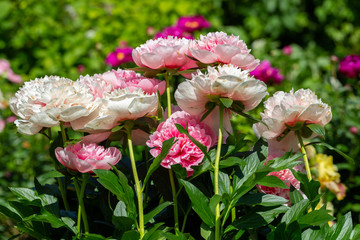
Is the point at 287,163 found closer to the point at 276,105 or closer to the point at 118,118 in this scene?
the point at 276,105

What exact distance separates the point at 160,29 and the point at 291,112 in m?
3.21

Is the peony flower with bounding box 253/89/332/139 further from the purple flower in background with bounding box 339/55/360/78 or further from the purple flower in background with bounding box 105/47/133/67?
the purple flower in background with bounding box 105/47/133/67

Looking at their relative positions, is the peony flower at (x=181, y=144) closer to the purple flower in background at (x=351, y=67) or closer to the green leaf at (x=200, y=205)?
the green leaf at (x=200, y=205)

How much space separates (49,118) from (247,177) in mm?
412

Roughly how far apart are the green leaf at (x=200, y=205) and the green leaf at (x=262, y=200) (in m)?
0.10

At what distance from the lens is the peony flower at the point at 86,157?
88cm

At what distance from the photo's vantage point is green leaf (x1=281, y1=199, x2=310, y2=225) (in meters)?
0.89

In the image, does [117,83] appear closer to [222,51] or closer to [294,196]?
[222,51]

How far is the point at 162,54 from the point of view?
0.94 meters

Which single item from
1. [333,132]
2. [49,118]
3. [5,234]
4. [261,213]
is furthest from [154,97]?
[333,132]

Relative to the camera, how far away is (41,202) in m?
1.00

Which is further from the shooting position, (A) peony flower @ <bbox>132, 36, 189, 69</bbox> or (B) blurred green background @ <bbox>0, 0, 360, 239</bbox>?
(B) blurred green background @ <bbox>0, 0, 360, 239</bbox>

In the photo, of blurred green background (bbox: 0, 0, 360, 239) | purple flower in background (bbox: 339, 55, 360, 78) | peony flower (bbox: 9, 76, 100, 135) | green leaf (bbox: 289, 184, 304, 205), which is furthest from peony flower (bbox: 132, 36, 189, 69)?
purple flower in background (bbox: 339, 55, 360, 78)

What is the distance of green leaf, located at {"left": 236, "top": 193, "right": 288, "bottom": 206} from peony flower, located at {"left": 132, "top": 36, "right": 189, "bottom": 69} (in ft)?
1.06
